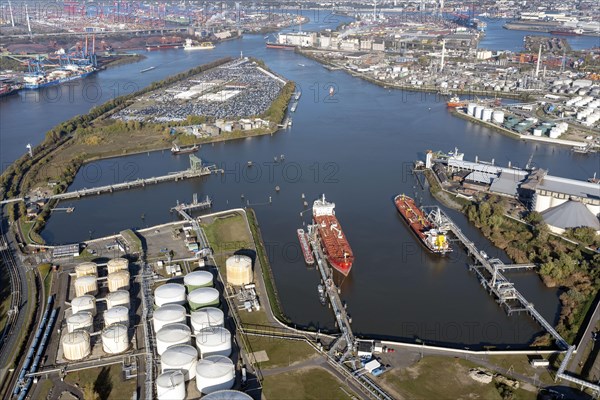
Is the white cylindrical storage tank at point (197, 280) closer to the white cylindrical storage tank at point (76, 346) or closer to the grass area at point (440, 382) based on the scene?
the white cylindrical storage tank at point (76, 346)

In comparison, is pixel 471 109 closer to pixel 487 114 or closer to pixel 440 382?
pixel 487 114

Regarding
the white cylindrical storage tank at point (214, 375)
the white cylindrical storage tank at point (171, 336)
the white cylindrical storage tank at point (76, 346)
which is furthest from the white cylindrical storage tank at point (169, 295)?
the white cylindrical storage tank at point (214, 375)

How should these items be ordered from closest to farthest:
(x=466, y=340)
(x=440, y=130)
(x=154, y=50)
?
(x=466, y=340), (x=440, y=130), (x=154, y=50)

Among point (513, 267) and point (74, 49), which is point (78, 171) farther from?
point (74, 49)

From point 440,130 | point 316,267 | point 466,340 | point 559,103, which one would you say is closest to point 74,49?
point 440,130

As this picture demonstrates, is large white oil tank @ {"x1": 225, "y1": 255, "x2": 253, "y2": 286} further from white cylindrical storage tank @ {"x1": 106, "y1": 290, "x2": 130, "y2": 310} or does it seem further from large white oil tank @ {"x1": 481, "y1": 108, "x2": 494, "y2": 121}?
large white oil tank @ {"x1": 481, "y1": 108, "x2": 494, "y2": 121}

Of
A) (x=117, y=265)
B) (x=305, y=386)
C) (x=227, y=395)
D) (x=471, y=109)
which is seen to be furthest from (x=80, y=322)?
(x=471, y=109)
